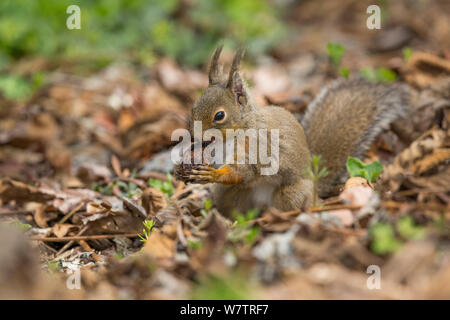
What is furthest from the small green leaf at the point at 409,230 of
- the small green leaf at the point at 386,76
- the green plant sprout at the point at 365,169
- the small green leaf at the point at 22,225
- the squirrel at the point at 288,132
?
the small green leaf at the point at 386,76

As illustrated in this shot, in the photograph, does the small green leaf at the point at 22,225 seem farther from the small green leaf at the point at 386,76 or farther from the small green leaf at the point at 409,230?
the small green leaf at the point at 386,76

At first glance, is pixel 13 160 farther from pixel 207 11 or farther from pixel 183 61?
pixel 207 11

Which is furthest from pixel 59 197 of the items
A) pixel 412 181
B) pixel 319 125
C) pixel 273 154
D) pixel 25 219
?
pixel 412 181

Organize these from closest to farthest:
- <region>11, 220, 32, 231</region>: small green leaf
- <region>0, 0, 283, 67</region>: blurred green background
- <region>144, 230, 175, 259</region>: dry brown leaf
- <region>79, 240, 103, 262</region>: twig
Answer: <region>144, 230, 175, 259</region>: dry brown leaf
<region>79, 240, 103, 262</region>: twig
<region>11, 220, 32, 231</region>: small green leaf
<region>0, 0, 283, 67</region>: blurred green background

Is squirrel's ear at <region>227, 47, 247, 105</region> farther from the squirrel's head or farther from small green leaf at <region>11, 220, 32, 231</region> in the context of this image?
small green leaf at <region>11, 220, 32, 231</region>

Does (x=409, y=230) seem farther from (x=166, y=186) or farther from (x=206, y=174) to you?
(x=166, y=186)

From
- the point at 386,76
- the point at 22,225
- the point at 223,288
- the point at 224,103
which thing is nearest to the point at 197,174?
the point at 224,103

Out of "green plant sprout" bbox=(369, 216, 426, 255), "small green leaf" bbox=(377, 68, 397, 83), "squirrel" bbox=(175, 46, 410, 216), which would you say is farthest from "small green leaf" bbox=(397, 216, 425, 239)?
"small green leaf" bbox=(377, 68, 397, 83)
